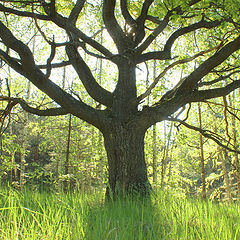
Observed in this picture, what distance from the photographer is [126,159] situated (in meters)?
4.38

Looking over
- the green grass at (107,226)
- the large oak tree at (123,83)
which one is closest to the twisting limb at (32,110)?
the large oak tree at (123,83)

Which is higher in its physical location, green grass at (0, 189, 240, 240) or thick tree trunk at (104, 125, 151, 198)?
thick tree trunk at (104, 125, 151, 198)

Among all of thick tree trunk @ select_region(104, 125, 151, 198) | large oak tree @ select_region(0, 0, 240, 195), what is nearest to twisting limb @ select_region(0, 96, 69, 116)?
large oak tree @ select_region(0, 0, 240, 195)

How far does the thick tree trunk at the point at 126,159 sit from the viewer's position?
4295 millimetres

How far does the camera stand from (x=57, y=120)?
42.7ft

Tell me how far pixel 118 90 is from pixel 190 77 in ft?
5.01

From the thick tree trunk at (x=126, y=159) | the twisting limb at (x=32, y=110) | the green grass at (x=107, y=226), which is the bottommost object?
the green grass at (x=107, y=226)

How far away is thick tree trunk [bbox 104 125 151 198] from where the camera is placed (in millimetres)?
4295

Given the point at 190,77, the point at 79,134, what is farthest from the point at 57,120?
the point at 190,77

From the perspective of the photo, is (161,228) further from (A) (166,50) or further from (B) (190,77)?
(A) (166,50)

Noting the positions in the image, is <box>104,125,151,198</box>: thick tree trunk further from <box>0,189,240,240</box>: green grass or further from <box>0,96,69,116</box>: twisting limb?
<box>0,189,240,240</box>: green grass

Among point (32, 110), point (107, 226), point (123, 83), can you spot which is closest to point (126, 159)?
point (123, 83)

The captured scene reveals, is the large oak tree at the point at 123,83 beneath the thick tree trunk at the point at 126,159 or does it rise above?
above

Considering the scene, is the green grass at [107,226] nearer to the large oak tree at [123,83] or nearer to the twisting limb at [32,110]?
the large oak tree at [123,83]
